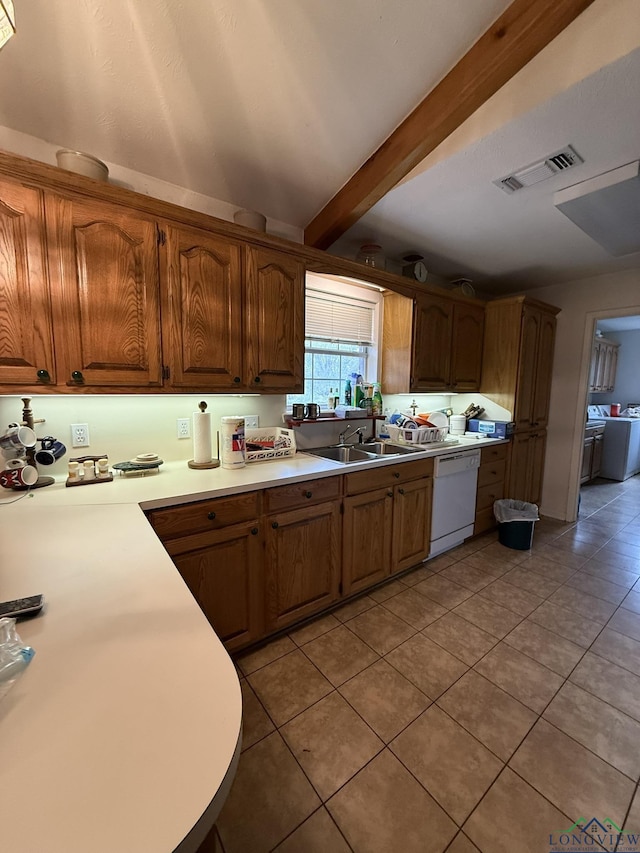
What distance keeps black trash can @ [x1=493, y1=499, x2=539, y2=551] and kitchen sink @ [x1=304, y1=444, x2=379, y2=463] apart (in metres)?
1.44

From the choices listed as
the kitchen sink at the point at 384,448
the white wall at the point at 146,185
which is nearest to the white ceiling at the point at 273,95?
the white wall at the point at 146,185

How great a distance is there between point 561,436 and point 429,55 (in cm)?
359

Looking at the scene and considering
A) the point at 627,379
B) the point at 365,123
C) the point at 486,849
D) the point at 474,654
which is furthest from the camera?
the point at 627,379

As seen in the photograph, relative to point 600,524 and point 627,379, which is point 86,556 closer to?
point 600,524

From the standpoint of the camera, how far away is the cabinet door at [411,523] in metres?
2.41

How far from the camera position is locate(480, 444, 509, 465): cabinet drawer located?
10.0ft

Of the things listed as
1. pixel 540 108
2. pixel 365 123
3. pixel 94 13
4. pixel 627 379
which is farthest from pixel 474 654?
pixel 627 379

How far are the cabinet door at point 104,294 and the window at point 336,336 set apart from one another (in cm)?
115

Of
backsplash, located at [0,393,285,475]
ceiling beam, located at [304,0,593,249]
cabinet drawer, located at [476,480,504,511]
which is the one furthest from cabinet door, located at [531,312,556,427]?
backsplash, located at [0,393,285,475]

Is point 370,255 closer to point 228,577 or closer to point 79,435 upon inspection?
point 79,435

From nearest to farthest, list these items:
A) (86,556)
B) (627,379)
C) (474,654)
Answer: (86,556) < (474,654) < (627,379)

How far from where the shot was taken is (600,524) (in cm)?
363

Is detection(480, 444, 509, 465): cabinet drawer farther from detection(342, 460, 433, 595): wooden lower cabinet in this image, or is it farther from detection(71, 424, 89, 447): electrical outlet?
detection(71, 424, 89, 447): electrical outlet

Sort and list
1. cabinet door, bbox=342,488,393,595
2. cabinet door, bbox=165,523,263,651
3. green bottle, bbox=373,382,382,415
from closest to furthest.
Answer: cabinet door, bbox=165,523,263,651 → cabinet door, bbox=342,488,393,595 → green bottle, bbox=373,382,382,415
